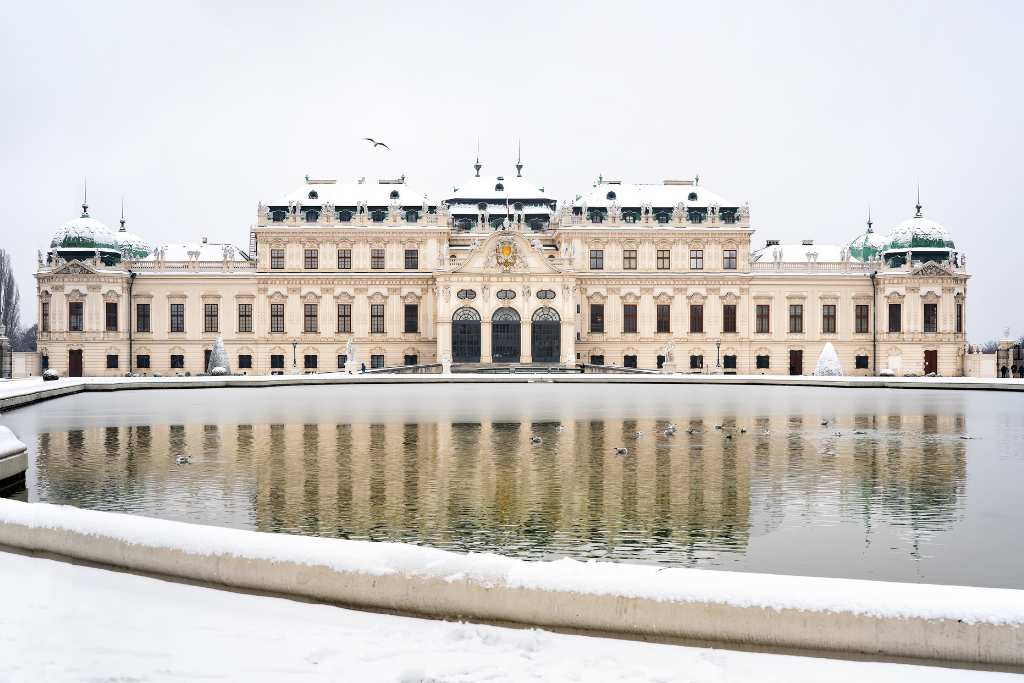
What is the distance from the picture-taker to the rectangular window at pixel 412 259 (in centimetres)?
6925

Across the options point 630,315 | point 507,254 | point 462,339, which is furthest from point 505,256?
point 630,315

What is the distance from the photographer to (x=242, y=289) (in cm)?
6912

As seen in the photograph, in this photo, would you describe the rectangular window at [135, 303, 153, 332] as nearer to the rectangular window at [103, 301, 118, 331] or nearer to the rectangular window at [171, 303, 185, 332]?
the rectangular window at [103, 301, 118, 331]

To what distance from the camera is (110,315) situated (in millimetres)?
68062

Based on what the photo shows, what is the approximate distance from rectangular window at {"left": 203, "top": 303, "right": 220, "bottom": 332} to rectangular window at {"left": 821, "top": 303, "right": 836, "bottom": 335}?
147ft

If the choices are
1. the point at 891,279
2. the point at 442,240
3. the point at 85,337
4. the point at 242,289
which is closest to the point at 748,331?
the point at 891,279

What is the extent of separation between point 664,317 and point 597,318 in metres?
5.02

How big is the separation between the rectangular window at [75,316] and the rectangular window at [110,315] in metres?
1.59

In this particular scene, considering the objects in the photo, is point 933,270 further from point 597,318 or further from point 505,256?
point 505,256

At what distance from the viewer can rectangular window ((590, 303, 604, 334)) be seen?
69250 millimetres

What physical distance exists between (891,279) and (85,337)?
59012 mm

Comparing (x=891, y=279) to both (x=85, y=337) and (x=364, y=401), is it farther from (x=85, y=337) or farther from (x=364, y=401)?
(x=85, y=337)

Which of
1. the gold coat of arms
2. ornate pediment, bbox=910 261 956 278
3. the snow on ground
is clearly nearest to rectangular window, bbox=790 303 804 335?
ornate pediment, bbox=910 261 956 278

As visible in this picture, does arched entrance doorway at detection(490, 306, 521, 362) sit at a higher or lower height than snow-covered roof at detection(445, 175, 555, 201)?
lower
